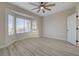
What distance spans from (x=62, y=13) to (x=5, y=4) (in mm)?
4170

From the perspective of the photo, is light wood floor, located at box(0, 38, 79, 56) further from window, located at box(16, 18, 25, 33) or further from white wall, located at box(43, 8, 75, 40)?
white wall, located at box(43, 8, 75, 40)

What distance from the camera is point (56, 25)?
7684 mm

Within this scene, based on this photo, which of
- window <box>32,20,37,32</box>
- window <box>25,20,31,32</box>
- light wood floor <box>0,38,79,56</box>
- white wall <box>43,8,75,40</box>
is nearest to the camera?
light wood floor <box>0,38,79,56</box>

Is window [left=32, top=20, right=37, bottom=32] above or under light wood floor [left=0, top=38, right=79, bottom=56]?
above

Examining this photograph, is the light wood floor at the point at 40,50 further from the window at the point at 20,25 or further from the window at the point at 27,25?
the window at the point at 27,25

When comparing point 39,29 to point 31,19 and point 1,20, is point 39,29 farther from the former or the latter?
point 1,20

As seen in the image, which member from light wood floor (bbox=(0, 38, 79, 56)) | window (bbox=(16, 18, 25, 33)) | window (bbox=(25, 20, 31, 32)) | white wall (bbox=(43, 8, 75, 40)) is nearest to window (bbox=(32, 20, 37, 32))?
window (bbox=(25, 20, 31, 32))

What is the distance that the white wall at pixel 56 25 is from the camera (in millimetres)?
6709

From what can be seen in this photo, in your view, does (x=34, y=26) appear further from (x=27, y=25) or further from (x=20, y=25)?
(x=20, y=25)

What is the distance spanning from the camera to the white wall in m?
6.71

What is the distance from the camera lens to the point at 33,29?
8.73 metres

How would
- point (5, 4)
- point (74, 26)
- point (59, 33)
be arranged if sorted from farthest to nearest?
point (59, 33) < point (74, 26) < point (5, 4)

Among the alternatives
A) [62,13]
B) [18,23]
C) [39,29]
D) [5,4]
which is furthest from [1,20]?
[39,29]

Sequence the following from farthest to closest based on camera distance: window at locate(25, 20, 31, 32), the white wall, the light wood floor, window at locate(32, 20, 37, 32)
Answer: window at locate(32, 20, 37, 32), window at locate(25, 20, 31, 32), the white wall, the light wood floor
